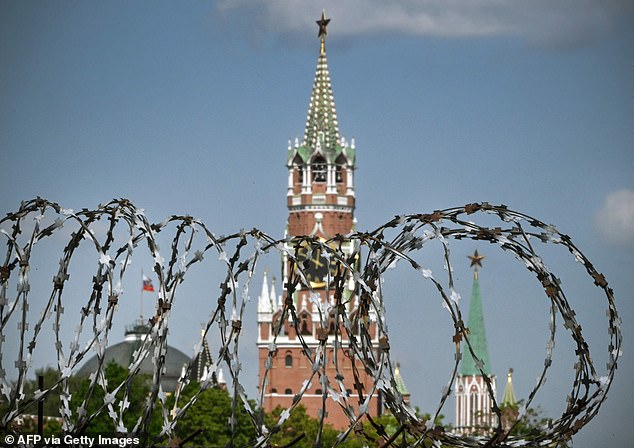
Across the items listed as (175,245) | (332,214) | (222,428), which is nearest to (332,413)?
(332,214)

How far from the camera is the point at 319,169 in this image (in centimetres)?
15225

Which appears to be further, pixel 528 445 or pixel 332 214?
pixel 332 214

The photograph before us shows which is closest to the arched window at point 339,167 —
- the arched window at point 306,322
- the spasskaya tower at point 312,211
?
the spasskaya tower at point 312,211

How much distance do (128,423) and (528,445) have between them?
49986mm

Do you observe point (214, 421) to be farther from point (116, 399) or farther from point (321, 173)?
point (321, 173)

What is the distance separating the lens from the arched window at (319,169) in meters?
150

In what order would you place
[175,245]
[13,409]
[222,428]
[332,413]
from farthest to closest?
[332,413]
[222,428]
[175,245]
[13,409]

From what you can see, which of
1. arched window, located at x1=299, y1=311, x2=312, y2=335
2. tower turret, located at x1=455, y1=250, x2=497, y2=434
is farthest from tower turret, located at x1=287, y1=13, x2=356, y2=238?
tower turret, located at x1=455, y1=250, x2=497, y2=434

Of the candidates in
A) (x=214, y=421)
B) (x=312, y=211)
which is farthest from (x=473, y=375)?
(x=214, y=421)

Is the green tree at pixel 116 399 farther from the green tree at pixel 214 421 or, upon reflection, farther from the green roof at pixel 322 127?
the green roof at pixel 322 127

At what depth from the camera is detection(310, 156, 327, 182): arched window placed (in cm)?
15050

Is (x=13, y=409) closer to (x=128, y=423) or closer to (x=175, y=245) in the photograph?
(x=175, y=245)

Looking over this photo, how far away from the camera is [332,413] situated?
143 meters

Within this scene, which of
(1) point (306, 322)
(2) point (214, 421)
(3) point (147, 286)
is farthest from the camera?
(1) point (306, 322)
